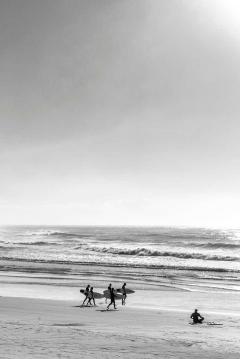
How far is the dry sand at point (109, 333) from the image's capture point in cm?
1216

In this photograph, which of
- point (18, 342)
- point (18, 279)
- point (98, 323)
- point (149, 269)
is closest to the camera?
point (18, 342)

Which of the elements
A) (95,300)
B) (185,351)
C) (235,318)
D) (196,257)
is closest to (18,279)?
(95,300)

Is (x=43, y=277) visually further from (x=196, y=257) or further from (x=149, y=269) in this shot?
(x=196, y=257)

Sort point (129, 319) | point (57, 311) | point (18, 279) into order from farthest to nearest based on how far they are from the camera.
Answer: point (18, 279), point (57, 311), point (129, 319)

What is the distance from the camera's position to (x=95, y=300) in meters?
24.9

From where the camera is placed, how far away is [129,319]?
18672 mm

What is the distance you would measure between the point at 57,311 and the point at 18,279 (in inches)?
556

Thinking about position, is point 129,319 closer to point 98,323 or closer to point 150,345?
point 98,323

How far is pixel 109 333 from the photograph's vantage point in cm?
1490

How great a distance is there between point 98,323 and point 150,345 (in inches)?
186

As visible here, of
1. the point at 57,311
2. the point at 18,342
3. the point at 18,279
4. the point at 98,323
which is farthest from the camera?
the point at 18,279

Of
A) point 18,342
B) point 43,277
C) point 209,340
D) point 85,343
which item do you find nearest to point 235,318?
point 209,340

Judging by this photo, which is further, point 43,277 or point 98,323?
point 43,277

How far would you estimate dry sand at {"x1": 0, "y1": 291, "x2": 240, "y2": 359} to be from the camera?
1216 centimetres
